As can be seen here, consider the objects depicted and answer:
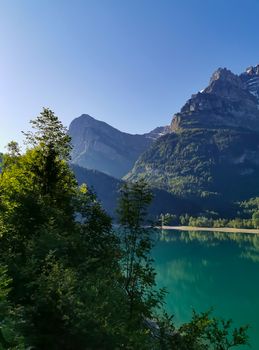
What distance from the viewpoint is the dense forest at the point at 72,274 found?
13055 mm

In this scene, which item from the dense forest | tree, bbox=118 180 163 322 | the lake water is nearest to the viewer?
the dense forest

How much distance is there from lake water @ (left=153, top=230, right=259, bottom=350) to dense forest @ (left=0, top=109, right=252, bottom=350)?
17049 mm

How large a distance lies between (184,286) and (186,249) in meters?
76.1

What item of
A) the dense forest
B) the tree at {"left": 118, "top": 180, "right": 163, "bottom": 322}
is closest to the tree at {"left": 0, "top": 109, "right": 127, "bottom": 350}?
the dense forest

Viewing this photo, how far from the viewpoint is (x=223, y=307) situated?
68.0m

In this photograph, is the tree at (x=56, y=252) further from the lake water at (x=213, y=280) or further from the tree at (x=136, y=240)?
the lake water at (x=213, y=280)

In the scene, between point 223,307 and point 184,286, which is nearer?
point 223,307

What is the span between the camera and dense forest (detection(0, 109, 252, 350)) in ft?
42.8

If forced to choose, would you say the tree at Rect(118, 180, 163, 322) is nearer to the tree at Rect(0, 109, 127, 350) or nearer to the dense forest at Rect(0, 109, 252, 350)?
the dense forest at Rect(0, 109, 252, 350)

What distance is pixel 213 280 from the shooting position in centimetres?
9838

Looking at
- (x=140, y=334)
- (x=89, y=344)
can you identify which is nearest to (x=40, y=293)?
(x=89, y=344)

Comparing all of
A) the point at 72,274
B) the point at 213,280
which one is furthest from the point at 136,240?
the point at 213,280

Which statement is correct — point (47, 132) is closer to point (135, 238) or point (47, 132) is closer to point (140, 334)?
point (135, 238)

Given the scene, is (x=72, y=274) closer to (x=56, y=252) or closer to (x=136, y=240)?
(x=136, y=240)
